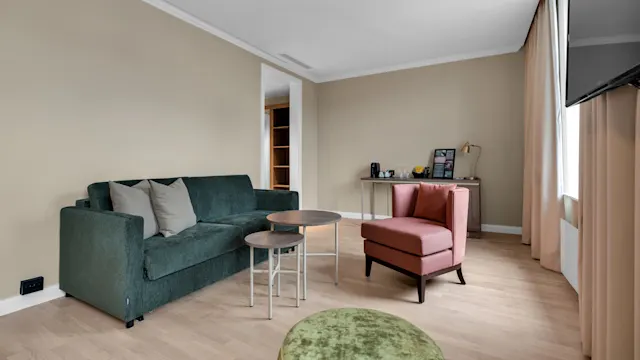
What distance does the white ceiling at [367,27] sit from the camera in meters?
3.25

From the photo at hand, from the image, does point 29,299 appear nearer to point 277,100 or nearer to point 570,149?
point 570,149

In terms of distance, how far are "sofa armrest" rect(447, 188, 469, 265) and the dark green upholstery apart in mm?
1690

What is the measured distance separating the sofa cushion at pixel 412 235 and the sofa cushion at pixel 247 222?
1013mm

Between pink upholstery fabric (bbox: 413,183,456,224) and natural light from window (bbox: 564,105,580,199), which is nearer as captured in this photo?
pink upholstery fabric (bbox: 413,183,456,224)

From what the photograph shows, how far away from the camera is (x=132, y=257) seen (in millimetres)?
1971

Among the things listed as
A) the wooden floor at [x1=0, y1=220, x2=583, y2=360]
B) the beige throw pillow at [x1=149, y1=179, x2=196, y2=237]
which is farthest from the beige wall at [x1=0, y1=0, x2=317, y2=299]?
the wooden floor at [x1=0, y1=220, x2=583, y2=360]

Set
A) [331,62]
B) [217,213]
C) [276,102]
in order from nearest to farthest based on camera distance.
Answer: [217,213] < [331,62] < [276,102]

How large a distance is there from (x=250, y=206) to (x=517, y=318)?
2.77m

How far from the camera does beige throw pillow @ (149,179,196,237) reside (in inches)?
99.2

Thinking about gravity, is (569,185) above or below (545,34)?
below

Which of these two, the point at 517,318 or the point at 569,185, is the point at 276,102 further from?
the point at 517,318

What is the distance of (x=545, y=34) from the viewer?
10.2 feet

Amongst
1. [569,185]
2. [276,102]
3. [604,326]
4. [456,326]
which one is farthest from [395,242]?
[276,102]

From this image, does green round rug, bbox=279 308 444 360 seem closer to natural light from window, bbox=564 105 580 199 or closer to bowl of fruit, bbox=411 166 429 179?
natural light from window, bbox=564 105 580 199
